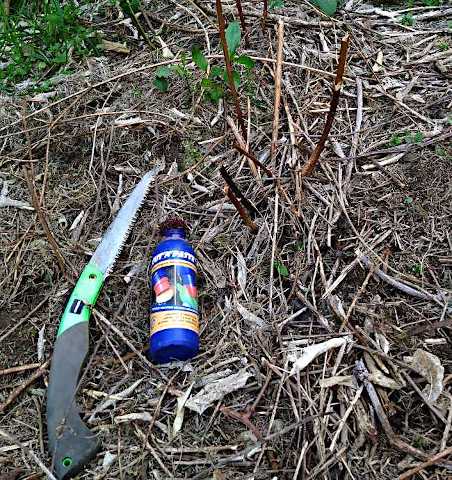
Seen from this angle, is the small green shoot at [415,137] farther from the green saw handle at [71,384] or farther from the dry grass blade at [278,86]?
the green saw handle at [71,384]

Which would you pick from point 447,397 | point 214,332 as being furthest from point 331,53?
point 447,397

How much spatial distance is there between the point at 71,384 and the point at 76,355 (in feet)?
0.29

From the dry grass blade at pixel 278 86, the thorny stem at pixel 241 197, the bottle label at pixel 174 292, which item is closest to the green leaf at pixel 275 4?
the dry grass blade at pixel 278 86

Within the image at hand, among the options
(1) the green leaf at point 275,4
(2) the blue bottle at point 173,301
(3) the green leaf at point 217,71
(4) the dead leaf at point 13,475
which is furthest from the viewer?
(1) the green leaf at point 275,4

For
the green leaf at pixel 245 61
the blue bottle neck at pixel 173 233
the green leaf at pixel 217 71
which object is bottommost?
the blue bottle neck at pixel 173 233

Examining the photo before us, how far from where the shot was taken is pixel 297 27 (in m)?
2.77

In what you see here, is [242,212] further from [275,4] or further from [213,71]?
[275,4]

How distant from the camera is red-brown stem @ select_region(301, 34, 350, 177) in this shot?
1.90 meters

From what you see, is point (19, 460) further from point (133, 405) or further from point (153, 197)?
point (153, 197)

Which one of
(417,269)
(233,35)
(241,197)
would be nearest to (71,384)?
(241,197)

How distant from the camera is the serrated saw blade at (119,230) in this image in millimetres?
2062

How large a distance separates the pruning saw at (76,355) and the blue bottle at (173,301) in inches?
6.7

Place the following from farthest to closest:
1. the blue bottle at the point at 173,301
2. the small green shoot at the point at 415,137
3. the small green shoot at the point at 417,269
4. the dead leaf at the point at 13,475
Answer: the small green shoot at the point at 415,137 < the small green shoot at the point at 417,269 < the blue bottle at the point at 173,301 < the dead leaf at the point at 13,475

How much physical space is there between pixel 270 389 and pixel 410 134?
1137 millimetres
